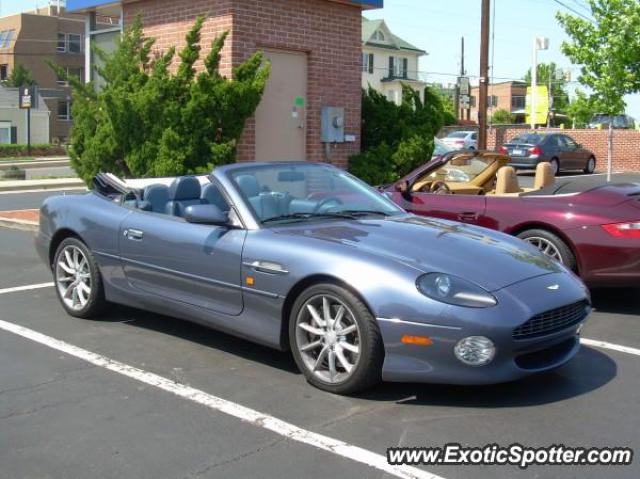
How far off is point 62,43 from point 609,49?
66.4 metres

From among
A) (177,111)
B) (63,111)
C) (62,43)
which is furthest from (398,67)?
(177,111)

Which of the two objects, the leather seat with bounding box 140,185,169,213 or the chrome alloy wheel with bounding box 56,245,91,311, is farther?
the chrome alloy wheel with bounding box 56,245,91,311

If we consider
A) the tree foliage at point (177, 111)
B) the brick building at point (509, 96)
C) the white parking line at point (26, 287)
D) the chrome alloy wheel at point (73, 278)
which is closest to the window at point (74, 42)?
the brick building at point (509, 96)

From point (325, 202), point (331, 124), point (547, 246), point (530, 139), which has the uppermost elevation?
point (530, 139)

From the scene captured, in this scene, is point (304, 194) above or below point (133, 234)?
above

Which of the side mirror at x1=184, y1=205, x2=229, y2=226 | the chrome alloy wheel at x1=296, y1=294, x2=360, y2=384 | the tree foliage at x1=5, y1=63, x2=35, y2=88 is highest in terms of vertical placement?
the tree foliage at x1=5, y1=63, x2=35, y2=88

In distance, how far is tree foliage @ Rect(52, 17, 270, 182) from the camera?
35.2ft

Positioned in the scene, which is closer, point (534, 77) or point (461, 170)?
point (461, 170)

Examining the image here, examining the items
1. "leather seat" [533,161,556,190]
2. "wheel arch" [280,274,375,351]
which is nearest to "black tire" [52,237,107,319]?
"wheel arch" [280,274,375,351]

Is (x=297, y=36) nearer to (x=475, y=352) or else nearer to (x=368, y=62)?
(x=475, y=352)

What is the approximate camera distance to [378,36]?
79875 mm

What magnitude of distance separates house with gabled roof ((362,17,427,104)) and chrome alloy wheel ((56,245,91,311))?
234 ft

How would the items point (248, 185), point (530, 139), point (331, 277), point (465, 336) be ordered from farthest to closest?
point (530, 139) → point (248, 185) → point (331, 277) → point (465, 336)

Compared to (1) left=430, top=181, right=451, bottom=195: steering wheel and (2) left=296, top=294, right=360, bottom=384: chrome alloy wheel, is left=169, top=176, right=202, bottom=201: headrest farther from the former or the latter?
(1) left=430, top=181, right=451, bottom=195: steering wheel
